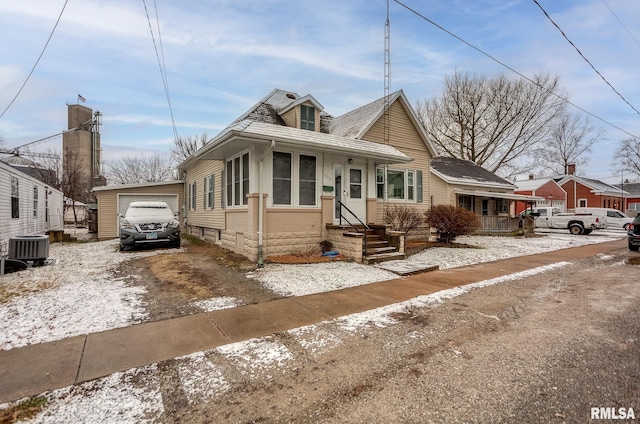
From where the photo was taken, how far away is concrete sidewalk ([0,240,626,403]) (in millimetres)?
3020

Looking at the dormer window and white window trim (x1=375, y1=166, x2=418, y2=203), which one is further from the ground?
the dormer window

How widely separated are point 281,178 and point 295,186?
502 millimetres

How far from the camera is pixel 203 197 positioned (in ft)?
49.0

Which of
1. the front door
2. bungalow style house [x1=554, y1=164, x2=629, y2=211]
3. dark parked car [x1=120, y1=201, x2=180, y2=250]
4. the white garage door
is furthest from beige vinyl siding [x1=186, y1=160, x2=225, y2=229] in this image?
bungalow style house [x1=554, y1=164, x2=629, y2=211]

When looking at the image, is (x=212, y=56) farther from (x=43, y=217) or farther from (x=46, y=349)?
(x=43, y=217)

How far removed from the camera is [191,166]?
17.2 metres

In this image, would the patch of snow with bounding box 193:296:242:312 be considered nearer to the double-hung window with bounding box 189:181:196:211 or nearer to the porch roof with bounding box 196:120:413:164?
the porch roof with bounding box 196:120:413:164

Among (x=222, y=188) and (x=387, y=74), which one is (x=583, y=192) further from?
(x=222, y=188)

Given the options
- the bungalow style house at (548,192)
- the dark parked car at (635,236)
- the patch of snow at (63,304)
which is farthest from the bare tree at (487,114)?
the patch of snow at (63,304)

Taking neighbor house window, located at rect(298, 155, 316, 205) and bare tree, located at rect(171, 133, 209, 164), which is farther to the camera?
bare tree, located at rect(171, 133, 209, 164)

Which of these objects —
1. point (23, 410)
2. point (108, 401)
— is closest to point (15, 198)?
point (23, 410)

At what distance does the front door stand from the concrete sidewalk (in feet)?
15.3

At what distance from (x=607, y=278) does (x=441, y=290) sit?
15.0ft

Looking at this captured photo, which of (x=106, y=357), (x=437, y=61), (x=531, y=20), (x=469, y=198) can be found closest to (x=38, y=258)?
(x=106, y=357)
